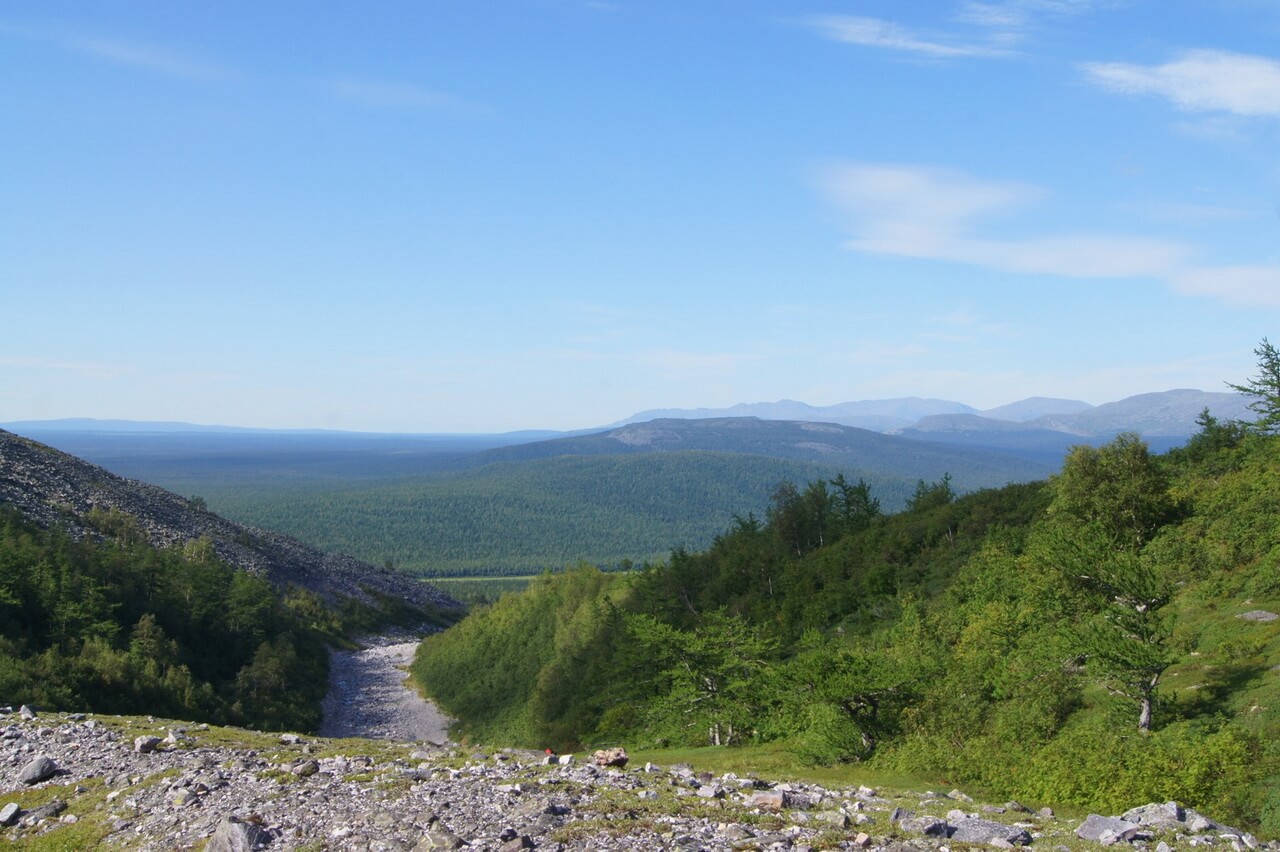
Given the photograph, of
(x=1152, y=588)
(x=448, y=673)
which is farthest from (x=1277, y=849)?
(x=448, y=673)

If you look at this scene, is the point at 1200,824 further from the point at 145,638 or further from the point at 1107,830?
the point at 145,638

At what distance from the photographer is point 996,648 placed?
3372 centimetres

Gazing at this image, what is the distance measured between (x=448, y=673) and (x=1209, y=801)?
6914 cm

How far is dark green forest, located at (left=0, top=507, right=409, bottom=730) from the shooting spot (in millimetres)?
42281

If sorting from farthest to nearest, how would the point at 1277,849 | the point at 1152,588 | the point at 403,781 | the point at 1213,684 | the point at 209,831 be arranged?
the point at 1152,588, the point at 1213,684, the point at 403,781, the point at 209,831, the point at 1277,849

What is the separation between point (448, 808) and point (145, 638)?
50622 millimetres

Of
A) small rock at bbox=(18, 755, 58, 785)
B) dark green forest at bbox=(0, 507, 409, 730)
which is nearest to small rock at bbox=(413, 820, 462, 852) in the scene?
small rock at bbox=(18, 755, 58, 785)

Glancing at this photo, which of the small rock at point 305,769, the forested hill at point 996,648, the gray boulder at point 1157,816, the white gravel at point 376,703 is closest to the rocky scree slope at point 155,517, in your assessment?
the white gravel at point 376,703

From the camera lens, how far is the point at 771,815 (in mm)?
15953

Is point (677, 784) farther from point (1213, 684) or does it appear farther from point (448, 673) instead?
point (448, 673)

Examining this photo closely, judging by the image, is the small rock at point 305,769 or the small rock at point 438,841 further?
the small rock at point 305,769

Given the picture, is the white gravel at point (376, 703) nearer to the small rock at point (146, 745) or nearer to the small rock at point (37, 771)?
the small rock at point (146, 745)

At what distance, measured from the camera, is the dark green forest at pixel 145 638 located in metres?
42.3

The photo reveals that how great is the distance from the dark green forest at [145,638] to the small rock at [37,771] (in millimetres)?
15455
